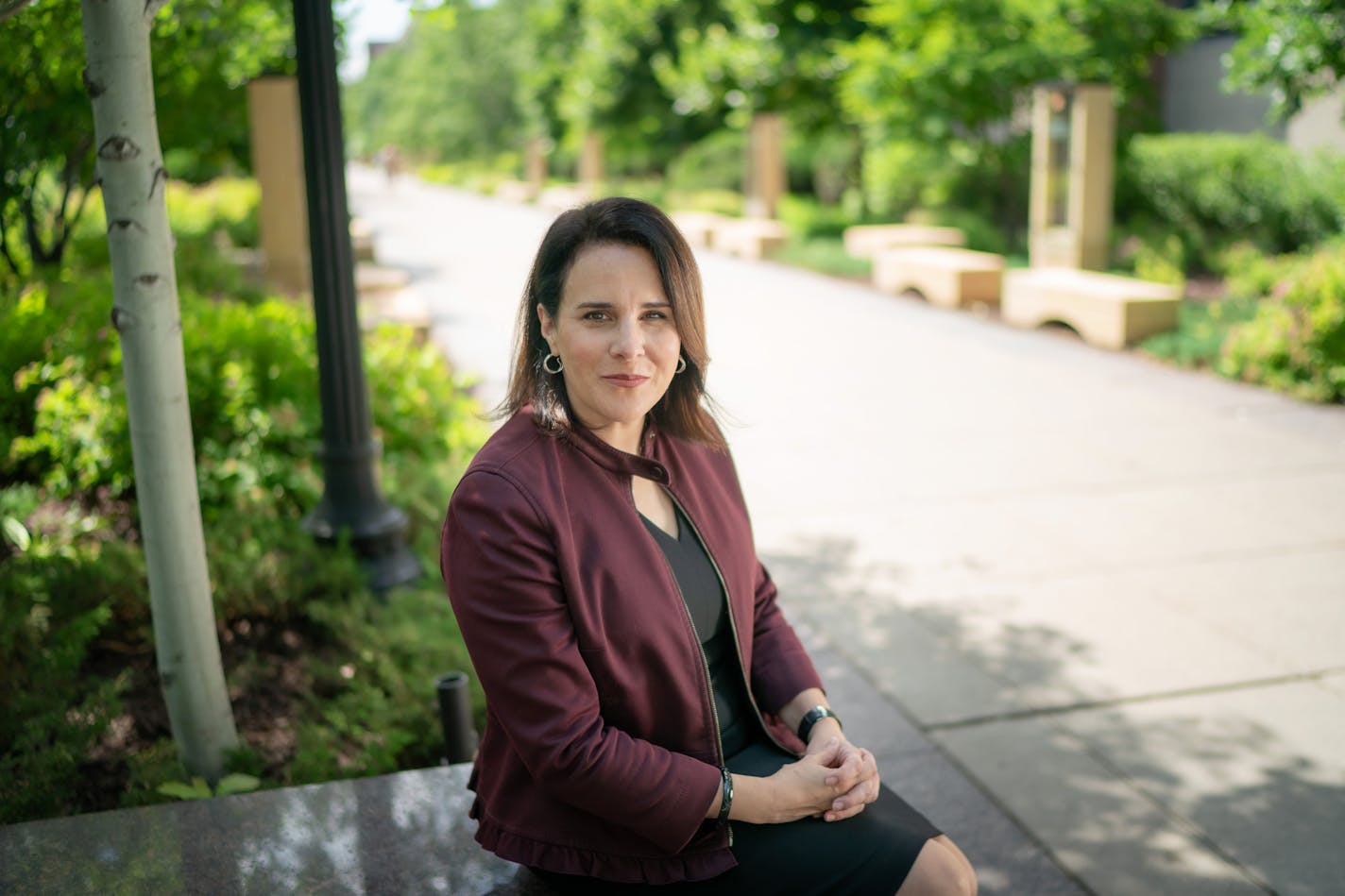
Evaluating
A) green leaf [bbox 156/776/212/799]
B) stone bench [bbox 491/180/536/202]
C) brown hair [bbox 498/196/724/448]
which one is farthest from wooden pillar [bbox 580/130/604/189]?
brown hair [bbox 498/196/724/448]

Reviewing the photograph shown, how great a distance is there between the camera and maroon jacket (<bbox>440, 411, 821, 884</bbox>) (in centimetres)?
216

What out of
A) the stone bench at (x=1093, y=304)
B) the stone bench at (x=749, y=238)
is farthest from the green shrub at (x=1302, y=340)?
the stone bench at (x=749, y=238)

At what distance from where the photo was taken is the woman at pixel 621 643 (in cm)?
217

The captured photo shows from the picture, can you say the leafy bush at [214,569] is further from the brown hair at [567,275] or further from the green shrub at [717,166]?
the green shrub at [717,166]

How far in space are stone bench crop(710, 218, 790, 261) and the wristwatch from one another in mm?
18516

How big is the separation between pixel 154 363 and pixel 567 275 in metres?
1.39

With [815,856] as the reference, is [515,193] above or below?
above

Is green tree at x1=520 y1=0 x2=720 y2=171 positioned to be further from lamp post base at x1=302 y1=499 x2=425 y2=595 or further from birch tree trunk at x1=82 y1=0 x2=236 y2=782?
birch tree trunk at x1=82 y1=0 x2=236 y2=782

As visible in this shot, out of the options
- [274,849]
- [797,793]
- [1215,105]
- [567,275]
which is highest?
[1215,105]

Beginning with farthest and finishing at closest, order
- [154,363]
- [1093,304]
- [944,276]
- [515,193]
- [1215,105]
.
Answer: [515,193] → [1215,105] → [944,276] → [1093,304] → [154,363]

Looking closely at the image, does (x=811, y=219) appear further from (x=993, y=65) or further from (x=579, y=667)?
(x=579, y=667)

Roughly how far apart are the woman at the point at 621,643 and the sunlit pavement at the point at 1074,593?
0.70m

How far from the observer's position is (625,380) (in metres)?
2.38

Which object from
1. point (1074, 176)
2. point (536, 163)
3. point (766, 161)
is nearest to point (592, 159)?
point (536, 163)
